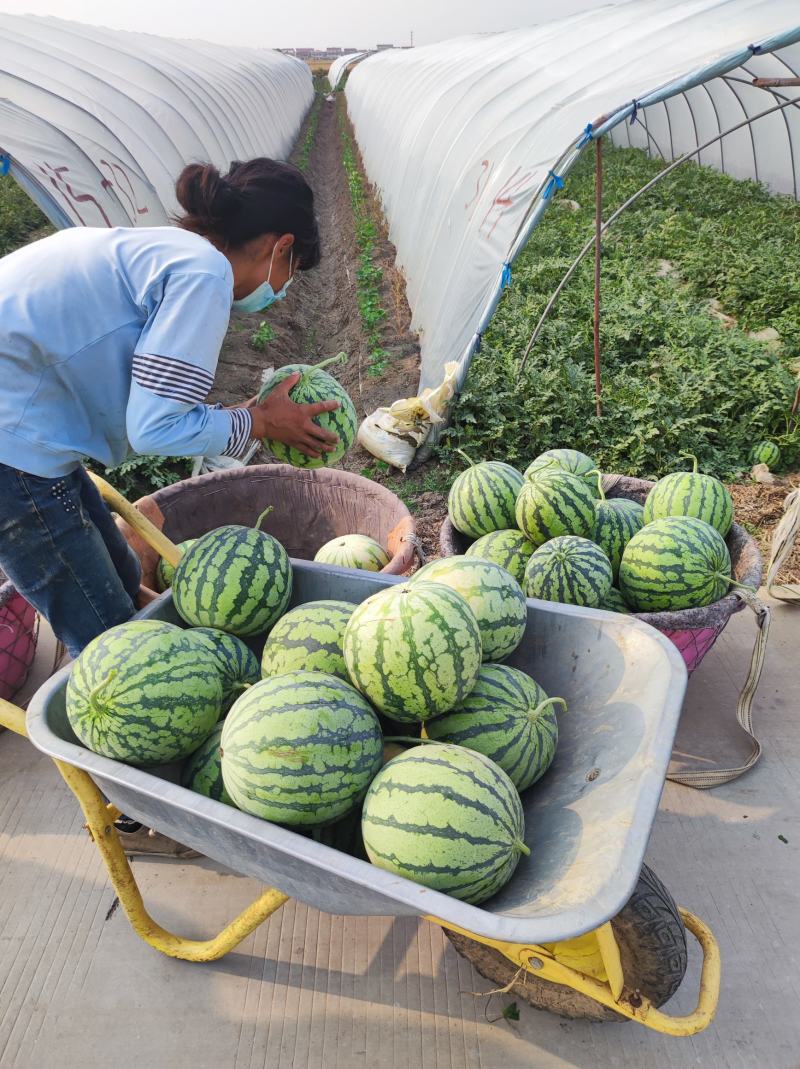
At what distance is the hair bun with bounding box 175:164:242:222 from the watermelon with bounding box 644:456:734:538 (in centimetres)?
194

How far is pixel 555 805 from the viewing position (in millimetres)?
1674

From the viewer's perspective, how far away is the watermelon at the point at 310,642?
6.11 ft

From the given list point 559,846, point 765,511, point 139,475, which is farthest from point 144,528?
point 765,511

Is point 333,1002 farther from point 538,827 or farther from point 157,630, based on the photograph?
point 157,630

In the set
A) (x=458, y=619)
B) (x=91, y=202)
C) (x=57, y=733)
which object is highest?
(x=91, y=202)

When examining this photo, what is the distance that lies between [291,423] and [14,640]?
1840 millimetres

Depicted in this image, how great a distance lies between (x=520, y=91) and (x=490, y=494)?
5827 mm

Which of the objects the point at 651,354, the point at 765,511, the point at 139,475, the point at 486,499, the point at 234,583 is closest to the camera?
the point at 234,583

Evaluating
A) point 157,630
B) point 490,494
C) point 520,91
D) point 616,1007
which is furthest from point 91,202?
point 616,1007

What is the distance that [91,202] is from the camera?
6.11 m

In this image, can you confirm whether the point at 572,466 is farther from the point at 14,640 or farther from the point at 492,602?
the point at 14,640

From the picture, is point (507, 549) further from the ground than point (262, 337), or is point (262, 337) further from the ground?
point (507, 549)

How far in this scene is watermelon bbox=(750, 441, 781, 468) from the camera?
16.6ft

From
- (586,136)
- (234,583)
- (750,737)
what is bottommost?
(750,737)
